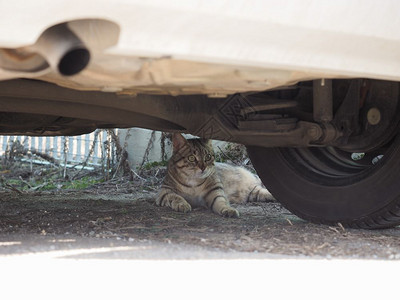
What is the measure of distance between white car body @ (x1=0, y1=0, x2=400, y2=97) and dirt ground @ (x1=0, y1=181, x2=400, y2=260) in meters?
0.81

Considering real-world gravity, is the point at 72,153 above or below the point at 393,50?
below

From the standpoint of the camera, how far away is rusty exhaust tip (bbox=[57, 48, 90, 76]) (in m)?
2.12

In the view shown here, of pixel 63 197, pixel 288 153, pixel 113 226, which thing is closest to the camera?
pixel 113 226

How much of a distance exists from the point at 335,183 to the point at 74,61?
1.86 metres

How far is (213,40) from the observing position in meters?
2.07

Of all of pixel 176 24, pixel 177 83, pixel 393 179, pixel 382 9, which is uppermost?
pixel 382 9

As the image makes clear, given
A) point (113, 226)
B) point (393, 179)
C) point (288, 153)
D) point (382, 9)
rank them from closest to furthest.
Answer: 1. point (382, 9)
2. point (393, 179)
3. point (113, 226)
4. point (288, 153)

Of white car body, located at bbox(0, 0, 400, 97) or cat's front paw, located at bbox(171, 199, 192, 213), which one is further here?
cat's front paw, located at bbox(171, 199, 192, 213)

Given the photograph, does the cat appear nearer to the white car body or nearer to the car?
the car

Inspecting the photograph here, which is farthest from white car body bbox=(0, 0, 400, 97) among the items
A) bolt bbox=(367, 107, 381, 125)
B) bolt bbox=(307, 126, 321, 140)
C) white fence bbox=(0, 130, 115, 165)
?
white fence bbox=(0, 130, 115, 165)

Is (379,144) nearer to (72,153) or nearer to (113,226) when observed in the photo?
(113,226)
